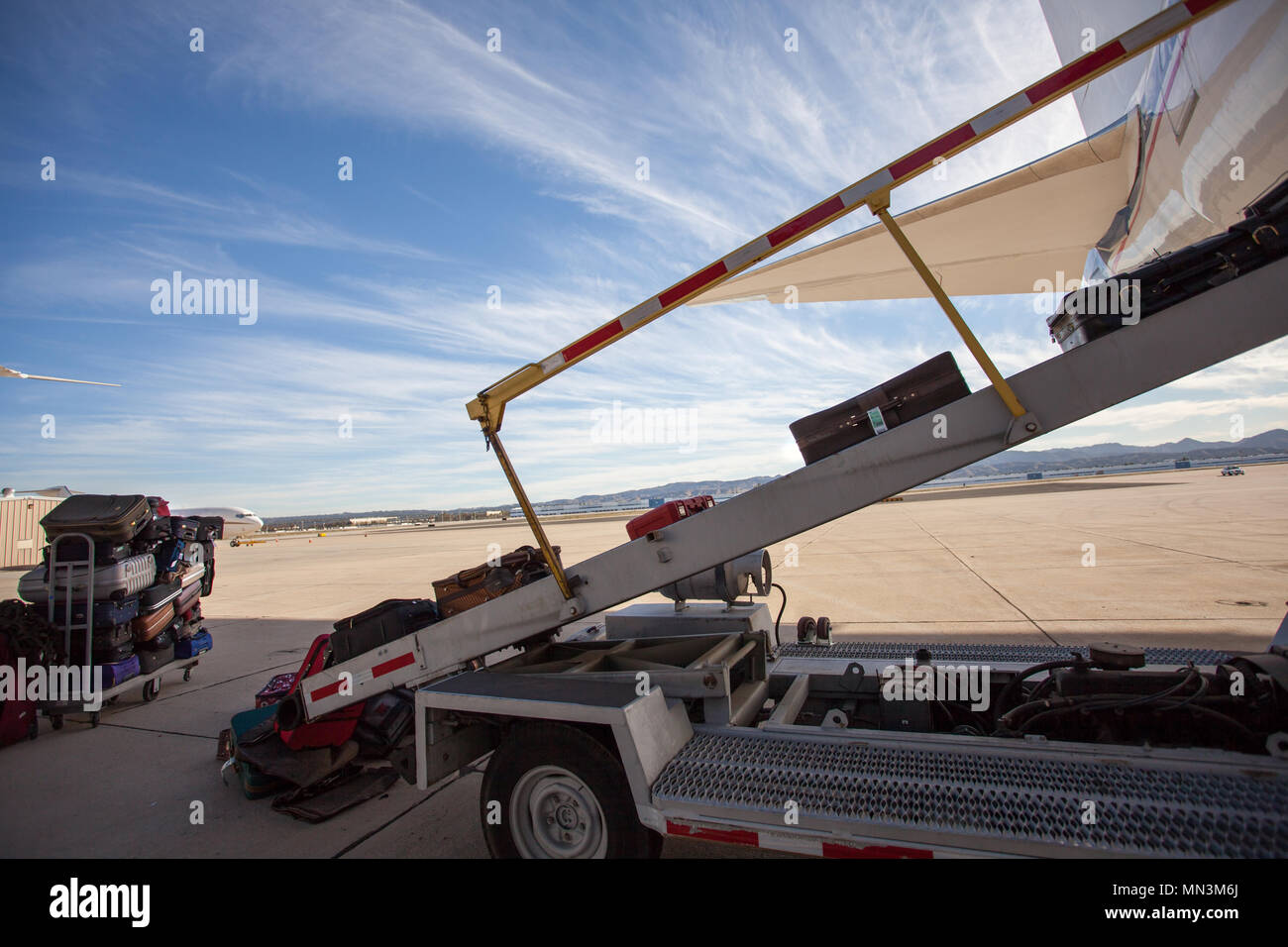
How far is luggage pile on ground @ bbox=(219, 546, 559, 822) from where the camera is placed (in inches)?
141

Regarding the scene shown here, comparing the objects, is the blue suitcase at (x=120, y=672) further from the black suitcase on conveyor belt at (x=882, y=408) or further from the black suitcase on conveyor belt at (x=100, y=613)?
the black suitcase on conveyor belt at (x=882, y=408)

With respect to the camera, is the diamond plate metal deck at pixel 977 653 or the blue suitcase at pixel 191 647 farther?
the blue suitcase at pixel 191 647

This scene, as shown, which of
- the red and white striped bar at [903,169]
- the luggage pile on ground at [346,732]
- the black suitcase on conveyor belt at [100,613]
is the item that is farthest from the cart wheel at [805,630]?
the black suitcase on conveyor belt at [100,613]

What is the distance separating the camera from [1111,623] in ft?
20.1

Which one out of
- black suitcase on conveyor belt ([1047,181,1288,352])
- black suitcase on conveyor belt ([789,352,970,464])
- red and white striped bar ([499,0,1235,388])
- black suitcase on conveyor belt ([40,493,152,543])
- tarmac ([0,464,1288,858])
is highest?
red and white striped bar ([499,0,1235,388])

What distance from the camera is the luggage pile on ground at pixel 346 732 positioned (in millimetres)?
3569

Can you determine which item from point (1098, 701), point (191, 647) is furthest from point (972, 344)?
point (191, 647)

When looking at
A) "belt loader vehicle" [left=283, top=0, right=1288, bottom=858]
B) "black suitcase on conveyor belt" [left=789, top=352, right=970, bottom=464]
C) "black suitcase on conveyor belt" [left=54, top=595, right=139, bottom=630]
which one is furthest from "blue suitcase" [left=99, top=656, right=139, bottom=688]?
"black suitcase on conveyor belt" [left=789, top=352, right=970, bottom=464]

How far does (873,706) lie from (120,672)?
678 centimetres

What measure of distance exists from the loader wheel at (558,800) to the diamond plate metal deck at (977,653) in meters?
1.79

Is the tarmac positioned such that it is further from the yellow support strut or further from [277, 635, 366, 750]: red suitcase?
the yellow support strut

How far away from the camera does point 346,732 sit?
391cm

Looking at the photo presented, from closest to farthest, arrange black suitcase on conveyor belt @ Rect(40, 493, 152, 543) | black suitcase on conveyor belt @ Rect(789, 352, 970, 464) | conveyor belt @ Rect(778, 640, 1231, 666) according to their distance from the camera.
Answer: black suitcase on conveyor belt @ Rect(789, 352, 970, 464) < conveyor belt @ Rect(778, 640, 1231, 666) < black suitcase on conveyor belt @ Rect(40, 493, 152, 543)

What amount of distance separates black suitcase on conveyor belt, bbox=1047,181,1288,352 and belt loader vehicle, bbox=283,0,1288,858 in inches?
2.1
